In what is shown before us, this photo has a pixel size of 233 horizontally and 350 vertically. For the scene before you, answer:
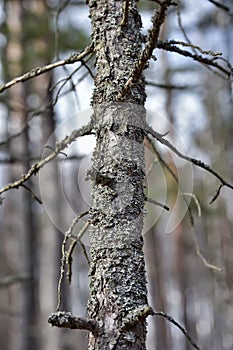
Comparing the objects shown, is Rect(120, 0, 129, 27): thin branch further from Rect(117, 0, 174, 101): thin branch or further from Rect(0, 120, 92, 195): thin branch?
Rect(0, 120, 92, 195): thin branch

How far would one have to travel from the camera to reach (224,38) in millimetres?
11602

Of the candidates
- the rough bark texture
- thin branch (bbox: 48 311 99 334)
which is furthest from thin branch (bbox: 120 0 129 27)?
thin branch (bbox: 48 311 99 334)

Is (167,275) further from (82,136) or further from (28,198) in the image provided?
(82,136)

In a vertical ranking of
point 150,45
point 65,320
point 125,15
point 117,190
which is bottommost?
point 65,320

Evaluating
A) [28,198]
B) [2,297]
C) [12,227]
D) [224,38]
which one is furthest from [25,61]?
[2,297]

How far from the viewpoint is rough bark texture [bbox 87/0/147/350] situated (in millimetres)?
1690

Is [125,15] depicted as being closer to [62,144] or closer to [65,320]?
[62,144]

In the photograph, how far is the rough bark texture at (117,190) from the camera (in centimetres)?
169

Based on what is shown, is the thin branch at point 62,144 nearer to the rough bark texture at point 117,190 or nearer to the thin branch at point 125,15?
the rough bark texture at point 117,190

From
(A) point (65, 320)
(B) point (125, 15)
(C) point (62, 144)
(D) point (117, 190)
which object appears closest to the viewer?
(A) point (65, 320)

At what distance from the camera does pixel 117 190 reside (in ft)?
5.97

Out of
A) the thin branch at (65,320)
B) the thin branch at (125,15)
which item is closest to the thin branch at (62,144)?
the thin branch at (125,15)

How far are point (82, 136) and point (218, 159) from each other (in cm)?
1001

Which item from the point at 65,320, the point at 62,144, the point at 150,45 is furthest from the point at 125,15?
the point at 65,320
